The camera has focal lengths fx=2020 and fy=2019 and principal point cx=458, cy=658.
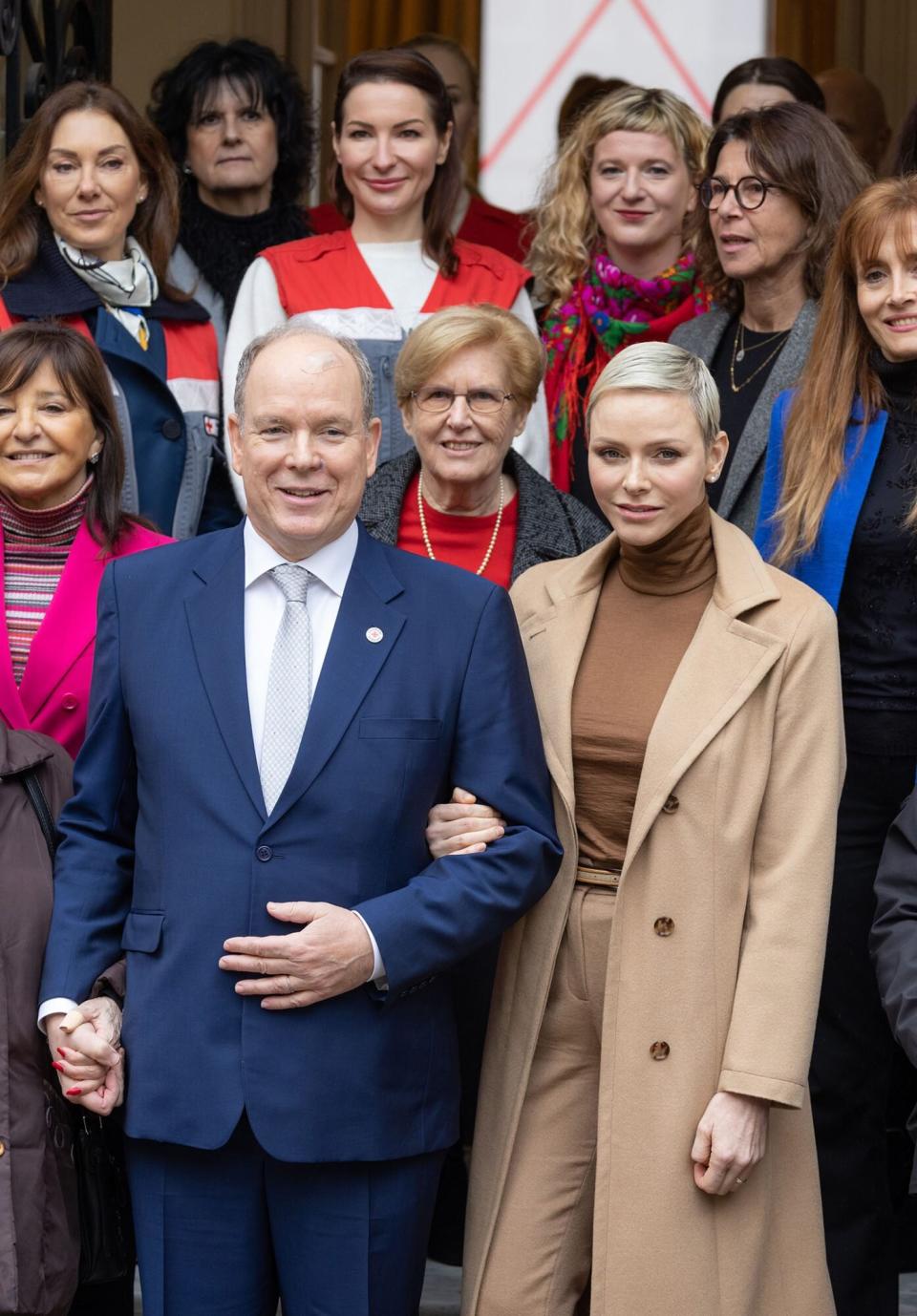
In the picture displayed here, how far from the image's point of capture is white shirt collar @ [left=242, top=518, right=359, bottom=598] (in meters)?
3.03

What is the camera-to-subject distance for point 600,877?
3174 millimetres

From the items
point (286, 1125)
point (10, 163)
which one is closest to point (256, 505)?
point (286, 1125)

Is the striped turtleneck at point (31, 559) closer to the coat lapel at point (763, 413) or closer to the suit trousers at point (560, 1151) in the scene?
the suit trousers at point (560, 1151)

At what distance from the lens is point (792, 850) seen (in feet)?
10.2

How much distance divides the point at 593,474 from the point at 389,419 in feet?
3.89

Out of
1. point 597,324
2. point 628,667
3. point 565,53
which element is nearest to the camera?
point 628,667

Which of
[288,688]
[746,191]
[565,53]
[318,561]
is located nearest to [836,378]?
[746,191]

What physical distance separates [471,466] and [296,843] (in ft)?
3.74

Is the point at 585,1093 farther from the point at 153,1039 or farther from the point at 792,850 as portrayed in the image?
the point at 153,1039

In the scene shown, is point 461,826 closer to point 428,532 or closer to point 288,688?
point 288,688

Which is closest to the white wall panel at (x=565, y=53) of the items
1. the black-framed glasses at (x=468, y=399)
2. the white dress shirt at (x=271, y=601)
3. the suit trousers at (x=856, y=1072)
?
the black-framed glasses at (x=468, y=399)

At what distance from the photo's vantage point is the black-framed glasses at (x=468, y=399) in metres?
3.79

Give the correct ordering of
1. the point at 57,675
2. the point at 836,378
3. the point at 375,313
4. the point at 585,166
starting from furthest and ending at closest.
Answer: the point at 585,166 < the point at 375,313 < the point at 836,378 < the point at 57,675

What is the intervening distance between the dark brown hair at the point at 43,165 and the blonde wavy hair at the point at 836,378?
4.85ft
